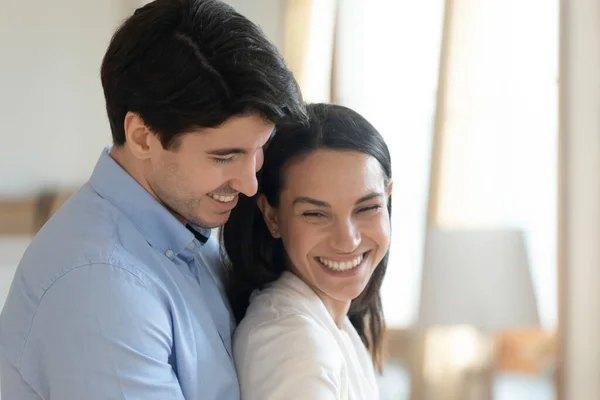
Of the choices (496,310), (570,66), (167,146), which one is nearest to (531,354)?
(496,310)

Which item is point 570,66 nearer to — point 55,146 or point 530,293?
point 530,293

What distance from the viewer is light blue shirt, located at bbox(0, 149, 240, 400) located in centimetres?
100

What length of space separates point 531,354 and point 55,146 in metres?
1.42

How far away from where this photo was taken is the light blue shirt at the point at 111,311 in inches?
39.3

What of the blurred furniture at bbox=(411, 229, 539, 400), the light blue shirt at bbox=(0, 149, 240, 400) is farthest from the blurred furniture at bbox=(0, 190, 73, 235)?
the blurred furniture at bbox=(411, 229, 539, 400)

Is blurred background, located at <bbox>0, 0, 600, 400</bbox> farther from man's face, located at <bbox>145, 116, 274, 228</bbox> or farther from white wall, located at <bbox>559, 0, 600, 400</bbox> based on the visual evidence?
man's face, located at <bbox>145, 116, 274, 228</bbox>

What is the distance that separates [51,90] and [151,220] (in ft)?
3.07

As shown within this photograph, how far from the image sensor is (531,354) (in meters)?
2.12

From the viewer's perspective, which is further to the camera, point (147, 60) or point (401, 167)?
point (401, 167)

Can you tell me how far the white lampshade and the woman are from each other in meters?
0.75

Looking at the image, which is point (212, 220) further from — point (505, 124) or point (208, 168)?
point (505, 124)

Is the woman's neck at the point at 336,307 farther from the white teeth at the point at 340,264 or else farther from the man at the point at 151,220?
the man at the point at 151,220

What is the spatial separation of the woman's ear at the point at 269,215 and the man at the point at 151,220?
0.20 meters

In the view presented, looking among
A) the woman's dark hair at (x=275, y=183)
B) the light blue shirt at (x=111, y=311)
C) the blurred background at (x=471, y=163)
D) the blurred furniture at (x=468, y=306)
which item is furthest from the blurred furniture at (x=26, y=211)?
the blurred furniture at (x=468, y=306)
